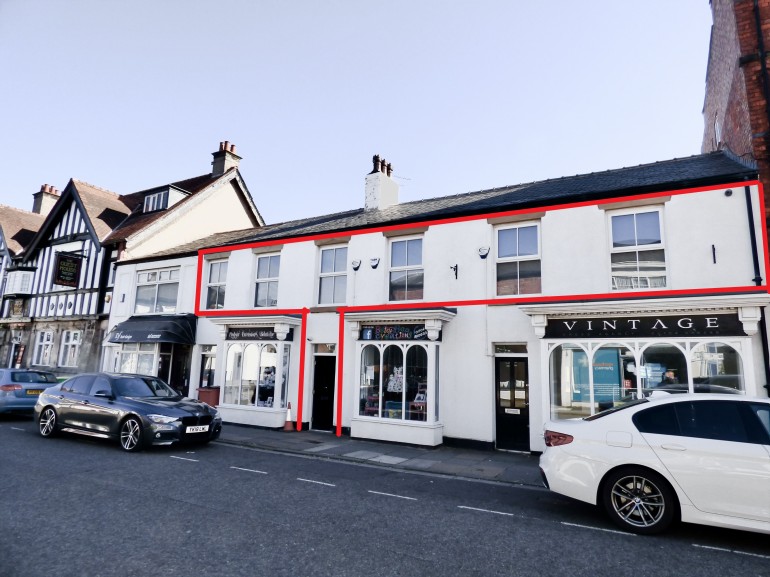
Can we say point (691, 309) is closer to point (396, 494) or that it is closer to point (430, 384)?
point (430, 384)

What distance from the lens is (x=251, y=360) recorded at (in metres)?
14.4

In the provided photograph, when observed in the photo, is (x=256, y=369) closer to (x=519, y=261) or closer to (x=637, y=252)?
(x=519, y=261)

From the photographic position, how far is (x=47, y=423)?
11.0 metres

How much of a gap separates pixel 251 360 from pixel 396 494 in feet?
27.9

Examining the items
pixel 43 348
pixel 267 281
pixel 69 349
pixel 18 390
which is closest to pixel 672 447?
pixel 267 281

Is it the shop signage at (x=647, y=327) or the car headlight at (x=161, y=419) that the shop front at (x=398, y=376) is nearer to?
the shop signage at (x=647, y=327)

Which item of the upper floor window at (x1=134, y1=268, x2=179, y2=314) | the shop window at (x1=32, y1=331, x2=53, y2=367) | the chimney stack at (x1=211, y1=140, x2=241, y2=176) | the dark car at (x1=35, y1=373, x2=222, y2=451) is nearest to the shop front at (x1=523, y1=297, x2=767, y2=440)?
the dark car at (x1=35, y1=373, x2=222, y2=451)

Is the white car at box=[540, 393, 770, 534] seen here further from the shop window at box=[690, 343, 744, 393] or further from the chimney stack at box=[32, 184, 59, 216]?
the chimney stack at box=[32, 184, 59, 216]

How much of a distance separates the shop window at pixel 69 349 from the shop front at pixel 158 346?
4.03 m

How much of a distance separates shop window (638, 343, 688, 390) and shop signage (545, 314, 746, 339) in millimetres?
339

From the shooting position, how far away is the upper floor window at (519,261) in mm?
11336

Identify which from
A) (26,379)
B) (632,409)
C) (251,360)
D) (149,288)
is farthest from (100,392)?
(632,409)

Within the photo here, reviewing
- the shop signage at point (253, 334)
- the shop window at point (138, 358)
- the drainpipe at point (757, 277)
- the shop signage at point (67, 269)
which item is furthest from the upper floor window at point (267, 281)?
the drainpipe at point (757, 277)

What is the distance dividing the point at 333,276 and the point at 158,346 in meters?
7.69
